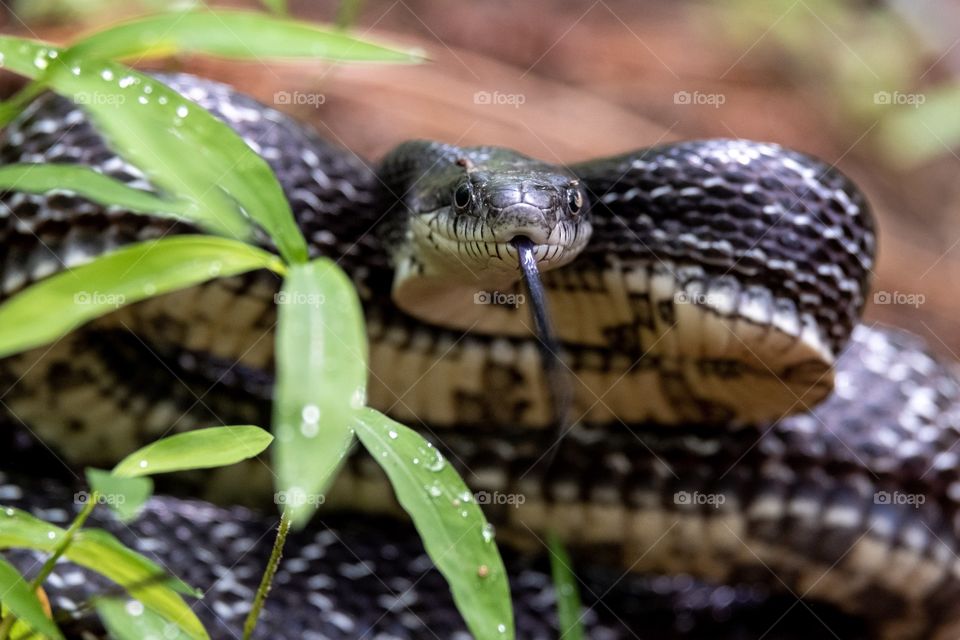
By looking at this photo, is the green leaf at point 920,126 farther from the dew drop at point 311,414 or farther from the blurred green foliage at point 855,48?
the dew drop at point 311,414

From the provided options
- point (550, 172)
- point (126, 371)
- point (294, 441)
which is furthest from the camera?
point (126, 371)

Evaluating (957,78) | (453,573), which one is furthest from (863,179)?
(453,573)

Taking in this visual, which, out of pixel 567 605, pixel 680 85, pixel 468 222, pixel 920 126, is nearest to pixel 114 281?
pixel 468 222

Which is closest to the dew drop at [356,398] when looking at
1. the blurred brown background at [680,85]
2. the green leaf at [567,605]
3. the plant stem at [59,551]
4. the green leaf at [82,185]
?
the green leaf at [82,185]

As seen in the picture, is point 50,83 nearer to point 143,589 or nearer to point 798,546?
point 143,589

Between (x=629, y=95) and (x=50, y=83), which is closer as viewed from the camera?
(x=50, y=83)

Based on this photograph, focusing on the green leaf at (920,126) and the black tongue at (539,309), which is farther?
the green leaf at (920,126)

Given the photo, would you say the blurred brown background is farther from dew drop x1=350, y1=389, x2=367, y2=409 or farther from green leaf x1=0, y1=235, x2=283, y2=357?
dew drop x1=350, y1=389, x2=367, y2=409
